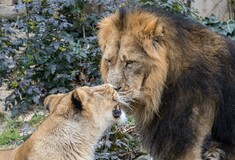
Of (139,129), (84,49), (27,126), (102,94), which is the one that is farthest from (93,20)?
(102,94)

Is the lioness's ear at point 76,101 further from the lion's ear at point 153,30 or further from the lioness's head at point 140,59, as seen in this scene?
the lion's ear at point 153,30

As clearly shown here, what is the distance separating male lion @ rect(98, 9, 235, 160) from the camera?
5.52 metres

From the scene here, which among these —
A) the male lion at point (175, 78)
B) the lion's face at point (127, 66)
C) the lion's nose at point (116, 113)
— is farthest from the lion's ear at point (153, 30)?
the lion's nose at point (116, 113)

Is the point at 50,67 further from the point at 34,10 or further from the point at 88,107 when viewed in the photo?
the point at 88,107

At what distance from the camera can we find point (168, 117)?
5703mm

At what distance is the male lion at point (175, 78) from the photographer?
5.52 metres

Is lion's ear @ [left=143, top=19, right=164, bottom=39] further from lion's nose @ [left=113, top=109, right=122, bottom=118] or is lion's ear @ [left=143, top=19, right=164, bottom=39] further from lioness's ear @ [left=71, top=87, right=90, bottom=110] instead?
lioness's ear @ [left=71, top=87, right=90, bottom=110]

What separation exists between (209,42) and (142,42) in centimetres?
67

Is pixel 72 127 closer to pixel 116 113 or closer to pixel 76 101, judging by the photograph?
pixel 76 101

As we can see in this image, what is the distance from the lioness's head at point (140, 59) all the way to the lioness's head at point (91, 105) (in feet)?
0.72

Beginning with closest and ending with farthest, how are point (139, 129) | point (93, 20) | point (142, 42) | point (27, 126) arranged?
point (142, 42) → point (139, 129) → point (27, 126) → point (93, 20)

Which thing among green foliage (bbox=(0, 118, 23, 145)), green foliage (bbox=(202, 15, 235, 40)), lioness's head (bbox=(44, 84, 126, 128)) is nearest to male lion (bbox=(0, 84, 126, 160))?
lioness's head (bbox=(44, 84, 126, 128))

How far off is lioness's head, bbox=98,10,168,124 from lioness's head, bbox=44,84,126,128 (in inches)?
8.7

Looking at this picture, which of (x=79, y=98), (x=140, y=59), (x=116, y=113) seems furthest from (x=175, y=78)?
(x=79, y=98)
